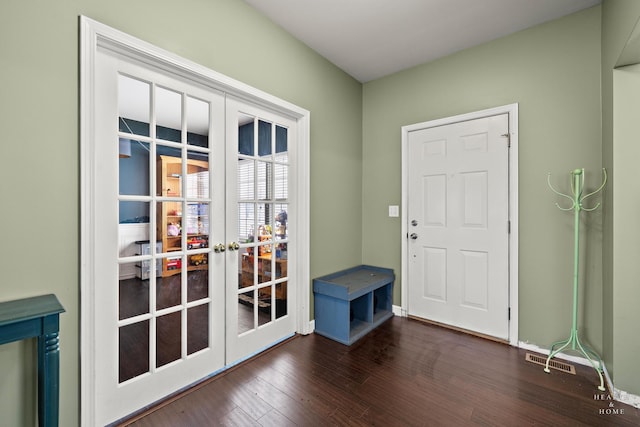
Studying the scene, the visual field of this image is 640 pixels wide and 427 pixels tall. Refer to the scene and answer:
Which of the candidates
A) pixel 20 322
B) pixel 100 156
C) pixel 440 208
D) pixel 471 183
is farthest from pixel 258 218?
pixel 471 183

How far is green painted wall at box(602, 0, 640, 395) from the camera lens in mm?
1786

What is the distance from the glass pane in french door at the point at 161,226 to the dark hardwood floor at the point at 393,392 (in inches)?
14.6

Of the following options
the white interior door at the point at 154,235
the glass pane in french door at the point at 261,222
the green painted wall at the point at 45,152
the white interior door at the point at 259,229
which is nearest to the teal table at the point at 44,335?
the green painted wall at the point at 45,152

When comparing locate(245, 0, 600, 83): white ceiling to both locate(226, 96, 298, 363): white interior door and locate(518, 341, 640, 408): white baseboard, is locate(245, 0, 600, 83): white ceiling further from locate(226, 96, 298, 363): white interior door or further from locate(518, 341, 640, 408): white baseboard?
locate(518, 341, 640, 408): white baseboard

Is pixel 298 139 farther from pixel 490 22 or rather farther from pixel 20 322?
pixel 20 322

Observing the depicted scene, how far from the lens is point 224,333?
7.05ft

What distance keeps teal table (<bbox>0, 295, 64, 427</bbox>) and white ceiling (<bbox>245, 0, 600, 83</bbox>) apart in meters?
2.35

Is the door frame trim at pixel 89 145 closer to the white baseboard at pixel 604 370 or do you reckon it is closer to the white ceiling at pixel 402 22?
the white ceiling at pixel 402 22

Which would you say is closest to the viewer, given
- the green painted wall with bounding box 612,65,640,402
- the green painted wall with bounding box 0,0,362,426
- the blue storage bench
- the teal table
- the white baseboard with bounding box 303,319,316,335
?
the teal table

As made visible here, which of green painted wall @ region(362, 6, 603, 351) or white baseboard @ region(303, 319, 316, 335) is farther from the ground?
green painted wall @ region(362, 6, 603, 351)

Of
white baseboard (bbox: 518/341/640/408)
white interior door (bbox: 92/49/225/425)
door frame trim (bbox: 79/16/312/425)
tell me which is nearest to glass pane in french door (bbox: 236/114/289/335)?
white interior door (bbox: 92/49/225/425)

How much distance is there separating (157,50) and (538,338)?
3.57 meters

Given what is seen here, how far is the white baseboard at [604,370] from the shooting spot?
1.77 meters

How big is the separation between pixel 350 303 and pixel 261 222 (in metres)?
1.26
